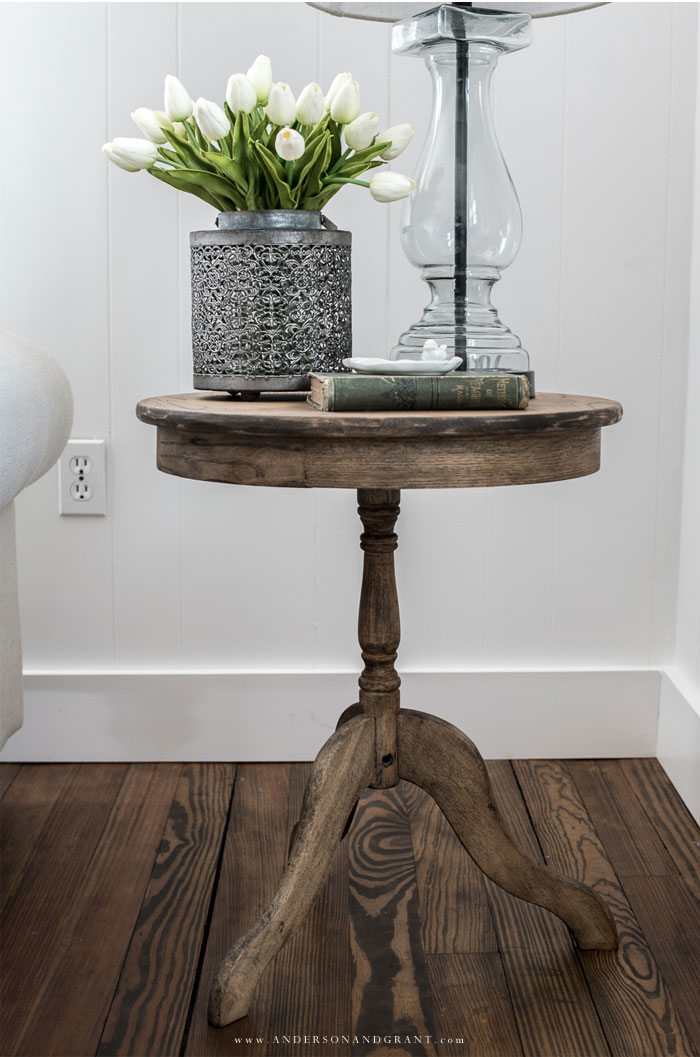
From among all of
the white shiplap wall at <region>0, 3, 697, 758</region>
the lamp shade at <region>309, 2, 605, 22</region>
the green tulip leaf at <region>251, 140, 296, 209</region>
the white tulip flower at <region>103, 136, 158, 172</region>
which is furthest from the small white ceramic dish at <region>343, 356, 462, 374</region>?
the white shiplap wall at <region>0, 3, 697, 758</region>

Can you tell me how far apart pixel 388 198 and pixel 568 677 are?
32.0 inches

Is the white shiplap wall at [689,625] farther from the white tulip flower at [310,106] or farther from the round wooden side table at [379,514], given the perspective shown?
the white tulip flower at [310,106]

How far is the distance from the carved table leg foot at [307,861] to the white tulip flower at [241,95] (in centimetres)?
57

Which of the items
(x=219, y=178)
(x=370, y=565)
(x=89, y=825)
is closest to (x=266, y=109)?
(x=219, y=178)

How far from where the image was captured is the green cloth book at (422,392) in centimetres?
84

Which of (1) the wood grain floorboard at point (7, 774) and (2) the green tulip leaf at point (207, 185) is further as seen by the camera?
(1) the wood grain floorboard at point (7, 774)

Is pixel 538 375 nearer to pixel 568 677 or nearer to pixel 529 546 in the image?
pixel 529 546

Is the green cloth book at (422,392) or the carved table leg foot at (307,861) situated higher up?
the green cloth book at (422,392)

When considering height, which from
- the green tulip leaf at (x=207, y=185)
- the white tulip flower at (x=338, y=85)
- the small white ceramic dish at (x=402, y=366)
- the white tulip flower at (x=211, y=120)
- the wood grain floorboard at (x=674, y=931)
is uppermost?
the white tulip flower at (x=338, y=85)

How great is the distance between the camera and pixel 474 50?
1.07 m

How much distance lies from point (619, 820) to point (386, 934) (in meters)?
0.41

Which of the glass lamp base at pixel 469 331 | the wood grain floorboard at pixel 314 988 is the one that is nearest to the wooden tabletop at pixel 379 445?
the glass lamp base at pixel 469 331

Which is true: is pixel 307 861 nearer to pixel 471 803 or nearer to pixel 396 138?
pixel 471 803

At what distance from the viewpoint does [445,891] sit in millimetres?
1188
